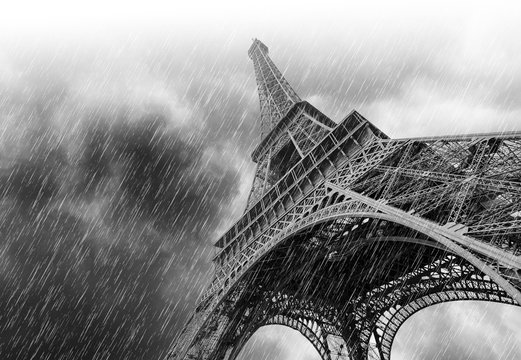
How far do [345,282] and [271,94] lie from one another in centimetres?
1807

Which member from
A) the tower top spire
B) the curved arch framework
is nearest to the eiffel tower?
the curved arch framework

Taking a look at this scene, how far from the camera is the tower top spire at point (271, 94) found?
30797 millimetres

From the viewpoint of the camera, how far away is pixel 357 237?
16859mm

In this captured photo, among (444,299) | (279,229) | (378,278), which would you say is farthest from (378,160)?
(378,278)

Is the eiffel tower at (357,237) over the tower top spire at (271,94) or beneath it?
beneath

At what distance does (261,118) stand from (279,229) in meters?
17.8

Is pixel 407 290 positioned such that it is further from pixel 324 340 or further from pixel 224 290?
pixel 224 290

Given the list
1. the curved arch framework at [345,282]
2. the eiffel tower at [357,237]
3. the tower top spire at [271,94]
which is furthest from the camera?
the tower top spire at [271,94]

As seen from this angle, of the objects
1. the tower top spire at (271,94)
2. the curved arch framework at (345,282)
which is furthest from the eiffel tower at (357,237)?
the tower top spire at (271,94)

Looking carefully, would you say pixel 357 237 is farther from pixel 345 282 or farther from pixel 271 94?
pixel 271 94

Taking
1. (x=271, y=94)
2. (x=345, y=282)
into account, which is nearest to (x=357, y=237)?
(x=345, y=282)

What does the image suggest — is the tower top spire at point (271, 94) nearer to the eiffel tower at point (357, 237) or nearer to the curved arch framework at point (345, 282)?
the eiffel tower at point (357, 237)

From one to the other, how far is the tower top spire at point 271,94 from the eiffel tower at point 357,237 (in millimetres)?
1697

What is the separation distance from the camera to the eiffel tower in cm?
1013
